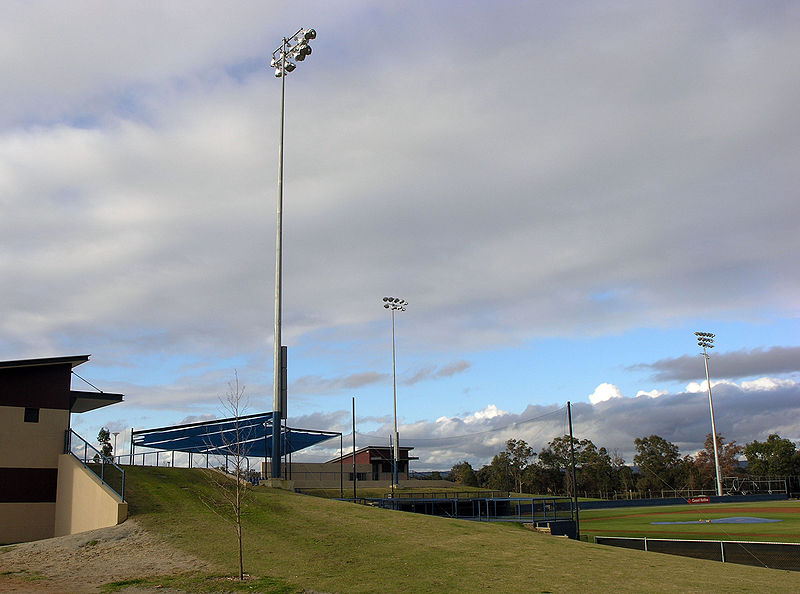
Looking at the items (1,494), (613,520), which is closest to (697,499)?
(613,520)

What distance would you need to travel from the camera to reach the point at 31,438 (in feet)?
A: 103

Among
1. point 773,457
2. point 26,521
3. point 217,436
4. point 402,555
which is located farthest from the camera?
point 773,457

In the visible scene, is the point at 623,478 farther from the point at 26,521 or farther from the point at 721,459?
the point at 26,521

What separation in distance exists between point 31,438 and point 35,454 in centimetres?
77

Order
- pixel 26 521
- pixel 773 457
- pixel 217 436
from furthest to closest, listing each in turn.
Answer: pixel 773 457 → pixel 217 436 → pixel 26 521

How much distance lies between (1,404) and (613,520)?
45.9 m

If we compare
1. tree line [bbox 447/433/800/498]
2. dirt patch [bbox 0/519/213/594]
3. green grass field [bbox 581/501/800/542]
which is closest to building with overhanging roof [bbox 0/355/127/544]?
dirt patch [bbox 0/519/213/594]

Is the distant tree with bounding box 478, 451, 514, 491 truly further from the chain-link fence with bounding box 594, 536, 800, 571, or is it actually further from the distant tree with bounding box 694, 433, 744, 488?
the chain-link fence with bounding box 594, 536, 800, 571

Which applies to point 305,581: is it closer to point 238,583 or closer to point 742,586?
point 238,583

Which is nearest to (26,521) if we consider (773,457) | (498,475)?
(498,475)

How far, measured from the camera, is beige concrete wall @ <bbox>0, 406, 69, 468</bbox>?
30906 mm

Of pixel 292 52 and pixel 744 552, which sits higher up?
pixel 292 52

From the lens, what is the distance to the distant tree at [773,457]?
4299 inches

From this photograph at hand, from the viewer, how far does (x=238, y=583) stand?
16.0 metres
